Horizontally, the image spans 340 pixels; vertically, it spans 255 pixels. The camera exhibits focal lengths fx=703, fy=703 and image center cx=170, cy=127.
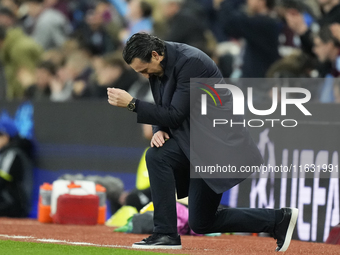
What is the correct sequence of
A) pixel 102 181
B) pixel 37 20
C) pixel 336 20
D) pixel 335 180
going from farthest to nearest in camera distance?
pixel 37 20
pixel 102 181
pixel 336 20
pixel 335 180

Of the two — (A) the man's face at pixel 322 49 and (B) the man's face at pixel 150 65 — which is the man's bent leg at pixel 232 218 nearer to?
(B) the man's face at pixel 150 65

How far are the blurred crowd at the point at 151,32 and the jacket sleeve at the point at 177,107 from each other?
2469 millimetres

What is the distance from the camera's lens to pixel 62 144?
9.92 meters

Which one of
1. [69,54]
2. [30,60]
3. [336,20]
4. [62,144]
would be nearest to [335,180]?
[336,20]

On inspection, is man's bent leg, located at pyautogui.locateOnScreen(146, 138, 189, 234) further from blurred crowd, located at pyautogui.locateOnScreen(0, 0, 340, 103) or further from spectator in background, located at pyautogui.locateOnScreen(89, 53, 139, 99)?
spectator in background, located at pyautogui.locateOnScreen(89, 53, 139, 99)

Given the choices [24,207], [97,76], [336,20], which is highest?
[336,20]

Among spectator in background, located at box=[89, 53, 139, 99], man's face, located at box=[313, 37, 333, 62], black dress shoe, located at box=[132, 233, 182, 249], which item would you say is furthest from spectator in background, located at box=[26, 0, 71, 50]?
black dress shoe, located at box=[132, 233, 182, 249]

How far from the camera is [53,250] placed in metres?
5.24

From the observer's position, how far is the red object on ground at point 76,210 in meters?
8.83

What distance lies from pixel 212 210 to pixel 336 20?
3.67 metres

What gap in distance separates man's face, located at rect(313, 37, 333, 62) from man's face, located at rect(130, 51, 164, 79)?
3.27m

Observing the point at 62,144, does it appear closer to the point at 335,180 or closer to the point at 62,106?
the point at 62,106

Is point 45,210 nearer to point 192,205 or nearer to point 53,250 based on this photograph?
point 53,250

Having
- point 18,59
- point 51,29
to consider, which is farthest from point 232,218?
point 51,29
